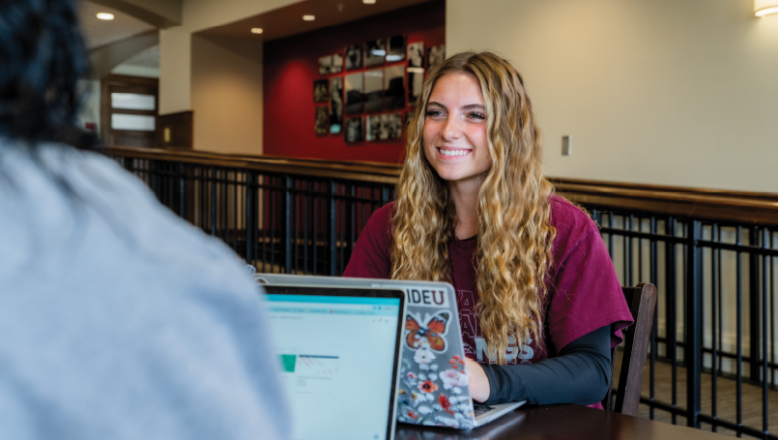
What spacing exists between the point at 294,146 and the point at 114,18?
3.57 m

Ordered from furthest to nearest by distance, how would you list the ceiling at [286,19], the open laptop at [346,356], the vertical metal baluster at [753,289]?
1. the ceiling at [286,19]
2. the vertical metal baluster at [753,289]
3. the open laptop at [346,356]

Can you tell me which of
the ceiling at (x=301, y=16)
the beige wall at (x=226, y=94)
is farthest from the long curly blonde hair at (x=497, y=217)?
the beige wall at (x=226, y=94)

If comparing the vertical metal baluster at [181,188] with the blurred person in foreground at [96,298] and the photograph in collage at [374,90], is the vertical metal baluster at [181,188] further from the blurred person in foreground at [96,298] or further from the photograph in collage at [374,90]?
the blurred person in foreground at [96,298]

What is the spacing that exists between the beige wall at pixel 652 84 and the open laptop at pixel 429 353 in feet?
11.9

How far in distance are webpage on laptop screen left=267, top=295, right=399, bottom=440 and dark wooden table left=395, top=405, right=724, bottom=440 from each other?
0.14m


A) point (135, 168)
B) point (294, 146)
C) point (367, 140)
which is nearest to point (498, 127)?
point (135, 168)

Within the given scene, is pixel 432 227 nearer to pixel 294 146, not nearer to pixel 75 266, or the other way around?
pixel 75 266

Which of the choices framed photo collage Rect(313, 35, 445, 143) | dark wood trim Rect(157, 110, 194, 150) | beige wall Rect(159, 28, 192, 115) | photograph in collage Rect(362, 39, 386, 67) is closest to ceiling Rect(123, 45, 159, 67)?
beige wall Rect(159, 28, 192, 115)

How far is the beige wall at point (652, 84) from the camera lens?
4070mm

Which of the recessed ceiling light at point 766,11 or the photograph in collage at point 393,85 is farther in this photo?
the photograph in collage at point 393,85

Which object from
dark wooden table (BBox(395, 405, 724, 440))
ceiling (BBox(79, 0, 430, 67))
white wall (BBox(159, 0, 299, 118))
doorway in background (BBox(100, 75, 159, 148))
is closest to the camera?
dark wooden table (BBox(395, 405, 724, 440))

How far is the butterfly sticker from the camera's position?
97 cm

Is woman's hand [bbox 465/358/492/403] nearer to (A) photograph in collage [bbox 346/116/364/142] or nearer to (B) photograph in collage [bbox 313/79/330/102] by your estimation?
(A) photograph in collage [bbox 346/116/364/142]

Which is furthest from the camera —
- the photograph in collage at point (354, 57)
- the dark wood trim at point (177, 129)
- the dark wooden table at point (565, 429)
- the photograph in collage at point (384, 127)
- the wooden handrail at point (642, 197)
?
the dark wood trim at point (177, 129)
